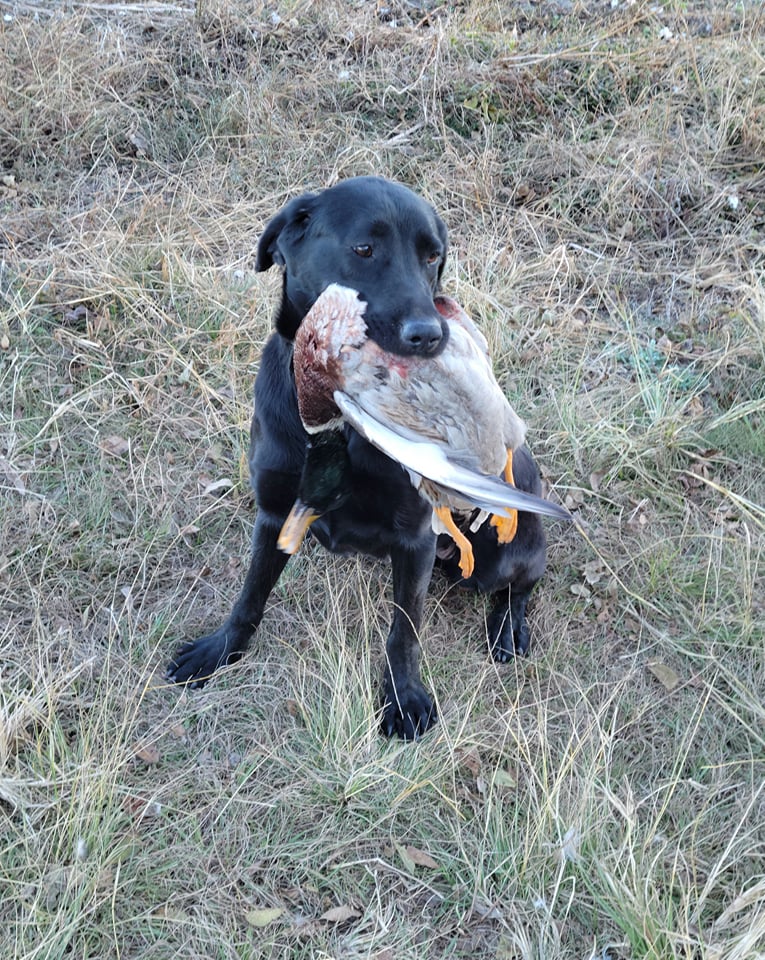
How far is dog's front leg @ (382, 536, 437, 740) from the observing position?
271 centimetres

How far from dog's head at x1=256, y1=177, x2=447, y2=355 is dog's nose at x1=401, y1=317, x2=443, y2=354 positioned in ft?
0.10

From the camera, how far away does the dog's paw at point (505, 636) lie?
309cm

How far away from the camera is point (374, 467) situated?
8.16 ft

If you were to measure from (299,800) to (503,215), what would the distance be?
3.33m

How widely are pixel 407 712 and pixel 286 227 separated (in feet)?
5.05

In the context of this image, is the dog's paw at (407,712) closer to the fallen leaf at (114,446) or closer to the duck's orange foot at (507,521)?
the duck's orange foot at (507,521)

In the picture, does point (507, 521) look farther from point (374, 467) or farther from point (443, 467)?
point (443, 467)

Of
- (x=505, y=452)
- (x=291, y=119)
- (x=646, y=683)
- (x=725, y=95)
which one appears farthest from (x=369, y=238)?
(x=725, y=95)

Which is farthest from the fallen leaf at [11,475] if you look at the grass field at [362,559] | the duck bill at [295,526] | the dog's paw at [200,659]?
the duck bill at [295,526]

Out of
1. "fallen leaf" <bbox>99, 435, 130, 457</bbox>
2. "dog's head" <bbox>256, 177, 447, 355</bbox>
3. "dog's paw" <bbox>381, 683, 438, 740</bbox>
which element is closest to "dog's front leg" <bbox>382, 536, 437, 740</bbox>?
"dog's paw" <bbox>381, 683, 438, 740</bbox>

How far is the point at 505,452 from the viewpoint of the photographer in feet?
6.99

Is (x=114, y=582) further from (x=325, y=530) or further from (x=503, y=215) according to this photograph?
(x=503, y=215)

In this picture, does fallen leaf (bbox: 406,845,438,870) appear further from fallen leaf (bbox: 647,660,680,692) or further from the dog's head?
the dog's head

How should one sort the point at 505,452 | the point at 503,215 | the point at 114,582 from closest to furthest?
the point at 505,452
the point at 114,582
the point at 503,215
